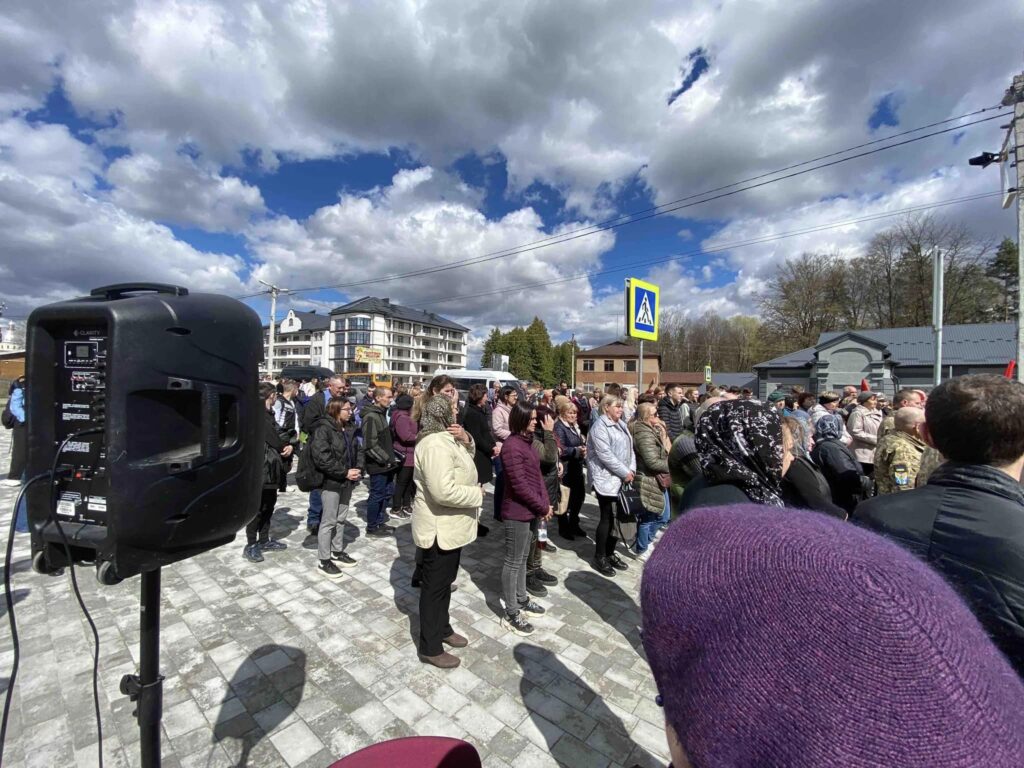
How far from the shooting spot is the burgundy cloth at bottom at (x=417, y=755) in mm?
1063

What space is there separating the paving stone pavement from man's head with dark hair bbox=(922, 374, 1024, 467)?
210cm

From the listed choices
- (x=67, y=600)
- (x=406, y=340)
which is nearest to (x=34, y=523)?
(x=67, y=600)

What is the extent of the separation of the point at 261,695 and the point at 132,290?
2.58 m

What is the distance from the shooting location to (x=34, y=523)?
1346mm

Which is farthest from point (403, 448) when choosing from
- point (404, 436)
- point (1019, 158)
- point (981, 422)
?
point (1019, 158)

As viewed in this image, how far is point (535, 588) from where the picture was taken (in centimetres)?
418

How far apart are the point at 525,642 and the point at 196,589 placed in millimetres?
3049

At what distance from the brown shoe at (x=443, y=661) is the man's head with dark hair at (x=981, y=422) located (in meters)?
2.93

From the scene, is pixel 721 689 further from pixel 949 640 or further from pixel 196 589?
pixel 196 589

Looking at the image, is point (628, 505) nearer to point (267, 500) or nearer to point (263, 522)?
point (267, 500)

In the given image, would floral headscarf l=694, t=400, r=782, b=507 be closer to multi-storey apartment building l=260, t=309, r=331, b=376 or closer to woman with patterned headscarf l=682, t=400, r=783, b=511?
woman with patterned headscarf l=682, t=400, r=783, b=511

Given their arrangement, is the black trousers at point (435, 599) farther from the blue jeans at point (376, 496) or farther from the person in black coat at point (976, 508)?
the blue jeans at point (376, 496)

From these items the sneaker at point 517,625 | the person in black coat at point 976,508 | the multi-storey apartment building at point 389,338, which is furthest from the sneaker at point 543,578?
the multi-storey apartment building at point 389,338

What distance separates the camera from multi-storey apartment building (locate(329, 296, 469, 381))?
71.1 m
